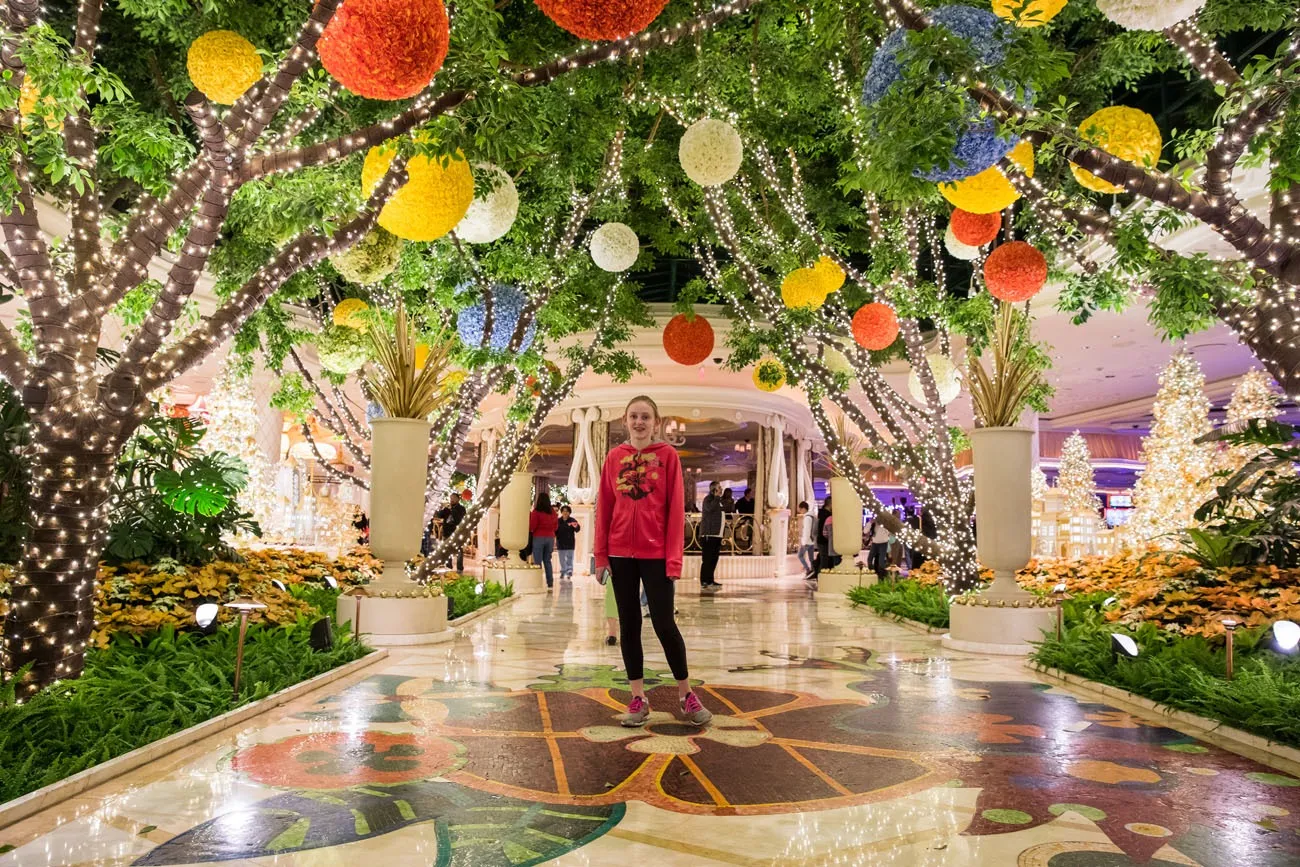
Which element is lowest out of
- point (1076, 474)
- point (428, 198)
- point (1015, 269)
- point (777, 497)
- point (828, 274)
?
point (777, 497)

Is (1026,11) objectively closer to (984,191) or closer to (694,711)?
(984,191)

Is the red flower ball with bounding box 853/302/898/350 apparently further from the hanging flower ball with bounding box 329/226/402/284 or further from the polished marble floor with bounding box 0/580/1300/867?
the hanging flower ball with bounding box 329/226/402/284

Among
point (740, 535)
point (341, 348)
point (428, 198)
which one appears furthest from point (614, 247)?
point (740, 535)

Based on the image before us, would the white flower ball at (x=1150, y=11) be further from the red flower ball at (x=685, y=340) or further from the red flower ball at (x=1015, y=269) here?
the red flower ball at (x=685, y=340)

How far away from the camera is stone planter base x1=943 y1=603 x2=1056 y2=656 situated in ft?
22.0

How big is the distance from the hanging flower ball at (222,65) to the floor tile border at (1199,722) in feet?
16.6

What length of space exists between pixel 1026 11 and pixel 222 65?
3425mm

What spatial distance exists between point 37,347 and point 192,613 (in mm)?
2056

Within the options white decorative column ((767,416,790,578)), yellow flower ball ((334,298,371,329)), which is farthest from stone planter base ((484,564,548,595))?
white decorative column ((767,416,790,578))

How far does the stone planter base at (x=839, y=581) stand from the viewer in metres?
13.3

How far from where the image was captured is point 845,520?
13.6 m

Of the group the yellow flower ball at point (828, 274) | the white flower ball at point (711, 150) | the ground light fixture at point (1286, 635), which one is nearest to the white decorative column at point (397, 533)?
the white flower ball at point (711, 150)

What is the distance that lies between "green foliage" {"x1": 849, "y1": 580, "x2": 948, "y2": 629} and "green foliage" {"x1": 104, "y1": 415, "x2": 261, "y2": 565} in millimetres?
6169

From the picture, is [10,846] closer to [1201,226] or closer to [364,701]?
[364,701]
